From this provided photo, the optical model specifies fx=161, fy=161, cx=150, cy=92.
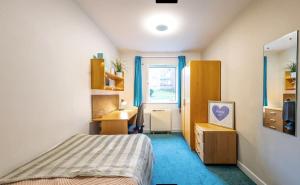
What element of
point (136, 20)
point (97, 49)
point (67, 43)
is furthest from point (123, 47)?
point (67, 43)

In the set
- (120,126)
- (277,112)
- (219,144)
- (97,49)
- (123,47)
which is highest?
(123,47)

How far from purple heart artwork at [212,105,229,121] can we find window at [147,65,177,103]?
2056 mm

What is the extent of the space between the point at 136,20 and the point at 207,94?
6.75 ft

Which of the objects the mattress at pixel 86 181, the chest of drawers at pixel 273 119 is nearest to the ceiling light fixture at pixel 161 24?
the chest of drawers at pixel 273 119

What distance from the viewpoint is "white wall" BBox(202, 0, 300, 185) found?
168 cm

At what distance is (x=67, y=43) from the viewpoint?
82.6 inches

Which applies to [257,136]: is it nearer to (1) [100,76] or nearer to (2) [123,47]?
(1) [100,76]

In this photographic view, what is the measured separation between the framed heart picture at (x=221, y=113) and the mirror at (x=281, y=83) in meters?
0.87

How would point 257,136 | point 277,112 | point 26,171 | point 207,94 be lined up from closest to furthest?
1. point 26,171
2. point 277,112
3. point 257,136
4. point 207,94

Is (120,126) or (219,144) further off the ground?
(120,126)

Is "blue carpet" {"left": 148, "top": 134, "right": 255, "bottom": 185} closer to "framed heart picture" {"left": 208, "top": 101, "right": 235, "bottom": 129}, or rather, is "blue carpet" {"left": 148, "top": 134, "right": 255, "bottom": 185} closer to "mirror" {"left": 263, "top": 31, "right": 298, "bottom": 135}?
"framed heart picture" {"left": 208, "top": 101, "right": 235, "bottom": 129}

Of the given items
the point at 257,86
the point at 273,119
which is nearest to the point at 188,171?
the point at 273,119

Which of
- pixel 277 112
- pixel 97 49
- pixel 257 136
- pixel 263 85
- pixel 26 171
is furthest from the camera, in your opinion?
pixel 97 49

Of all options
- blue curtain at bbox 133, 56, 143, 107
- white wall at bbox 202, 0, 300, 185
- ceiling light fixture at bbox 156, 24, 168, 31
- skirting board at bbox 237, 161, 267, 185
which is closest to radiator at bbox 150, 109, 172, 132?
blue curtain at bbox 133, 56, 143, 107
